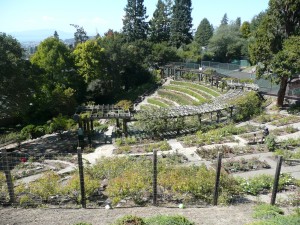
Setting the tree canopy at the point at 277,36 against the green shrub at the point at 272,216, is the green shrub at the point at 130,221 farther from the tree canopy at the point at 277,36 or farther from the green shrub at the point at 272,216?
the tree canopy at the point at 277,36

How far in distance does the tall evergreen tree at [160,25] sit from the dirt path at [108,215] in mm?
56062

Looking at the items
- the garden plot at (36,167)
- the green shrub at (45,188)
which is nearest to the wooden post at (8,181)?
the green shrub at (45,188)

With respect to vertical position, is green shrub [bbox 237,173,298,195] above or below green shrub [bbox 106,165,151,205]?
below

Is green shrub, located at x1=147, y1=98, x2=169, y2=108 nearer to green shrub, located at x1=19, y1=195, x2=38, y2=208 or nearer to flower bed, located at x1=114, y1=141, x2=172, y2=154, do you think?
flower bed, located at x1=114, y1=141, x2=172, y2=154

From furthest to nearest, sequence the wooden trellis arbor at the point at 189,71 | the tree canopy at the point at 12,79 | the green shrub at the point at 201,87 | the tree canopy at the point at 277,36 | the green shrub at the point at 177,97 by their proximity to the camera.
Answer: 1. the wooden trellis arbor at the point at 189,71
2. the green shrub at the point at 177,97
3. the green shrub at the point at 201,87
4. the tree canopy at the point at 12,79
5. the tree canopy at the point at 277,36

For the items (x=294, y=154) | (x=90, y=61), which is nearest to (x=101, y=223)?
(x=294, y=154)

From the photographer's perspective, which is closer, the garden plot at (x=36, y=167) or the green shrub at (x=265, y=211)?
the green shrub at (x=265, y=211)

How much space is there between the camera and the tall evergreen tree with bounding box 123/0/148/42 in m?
59.2

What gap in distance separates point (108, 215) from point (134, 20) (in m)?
55.0

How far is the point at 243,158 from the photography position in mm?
15227

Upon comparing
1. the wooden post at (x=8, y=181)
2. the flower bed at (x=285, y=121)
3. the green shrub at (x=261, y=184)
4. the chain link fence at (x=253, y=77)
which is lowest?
the green shrub at (x=261, y=184)

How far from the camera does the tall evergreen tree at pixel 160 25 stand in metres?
62.4

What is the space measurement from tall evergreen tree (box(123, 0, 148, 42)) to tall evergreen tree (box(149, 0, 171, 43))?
3.25 metres

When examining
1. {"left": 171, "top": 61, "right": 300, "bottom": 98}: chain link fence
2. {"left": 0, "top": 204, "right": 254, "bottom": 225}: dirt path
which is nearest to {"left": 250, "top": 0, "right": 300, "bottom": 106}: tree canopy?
{"left": 171, "top": 61, "right": 300, "bottom": 98}: chain link fence
